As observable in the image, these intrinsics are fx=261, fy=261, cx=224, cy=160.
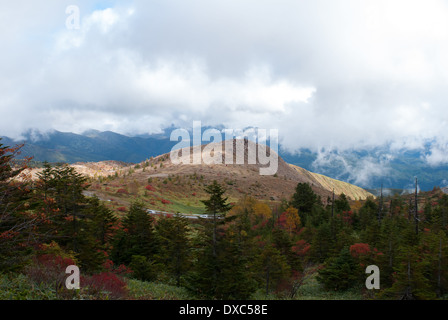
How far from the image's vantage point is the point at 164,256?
3356 cm

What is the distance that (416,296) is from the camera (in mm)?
19453

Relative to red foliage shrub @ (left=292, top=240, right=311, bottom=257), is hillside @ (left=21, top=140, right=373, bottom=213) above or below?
above

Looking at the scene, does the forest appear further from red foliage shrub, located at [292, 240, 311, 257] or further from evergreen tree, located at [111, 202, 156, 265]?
red foliage shrub, located at [292, 240, 311, 257]

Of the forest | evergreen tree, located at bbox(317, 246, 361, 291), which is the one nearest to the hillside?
the forest

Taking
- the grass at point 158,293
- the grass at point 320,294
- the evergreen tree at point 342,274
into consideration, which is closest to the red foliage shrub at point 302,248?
the grass at point 320,294

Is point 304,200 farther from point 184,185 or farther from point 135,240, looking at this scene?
point 184,185

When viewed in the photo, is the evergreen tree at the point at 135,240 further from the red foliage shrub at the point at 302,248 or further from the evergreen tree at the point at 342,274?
the red foliage shrub at the point at 302,248

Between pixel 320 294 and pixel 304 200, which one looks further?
pixel 304 200

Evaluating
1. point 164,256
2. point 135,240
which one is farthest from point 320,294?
point 135,240

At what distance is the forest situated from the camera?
1438 cm

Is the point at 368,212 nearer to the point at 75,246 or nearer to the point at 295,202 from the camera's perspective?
the point at 295,202

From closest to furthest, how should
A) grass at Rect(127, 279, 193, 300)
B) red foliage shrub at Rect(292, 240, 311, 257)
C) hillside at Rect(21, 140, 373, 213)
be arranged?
grass at Rect(127, 279, 193, 300) < red foliage shrub at Rect(292, 240, 311, 257) < hillside at Rect(21, 140, 373, 213)

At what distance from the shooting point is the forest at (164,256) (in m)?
14.4
